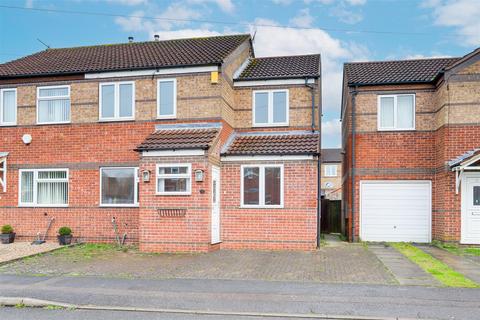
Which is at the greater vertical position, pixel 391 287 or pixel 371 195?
pixel 371 195

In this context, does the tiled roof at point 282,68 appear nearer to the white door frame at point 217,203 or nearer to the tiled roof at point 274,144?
the tiled roof at point 274,144

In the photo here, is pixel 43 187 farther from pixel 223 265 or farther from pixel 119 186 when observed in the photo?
pixel 223 265

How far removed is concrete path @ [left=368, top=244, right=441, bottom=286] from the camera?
33.7ft

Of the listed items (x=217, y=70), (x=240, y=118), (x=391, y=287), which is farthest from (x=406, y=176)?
(x=391, y=287)

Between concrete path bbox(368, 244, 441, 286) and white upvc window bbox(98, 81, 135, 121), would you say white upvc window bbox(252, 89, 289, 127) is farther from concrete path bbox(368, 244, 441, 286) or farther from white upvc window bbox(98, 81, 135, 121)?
concrete path bbox(368, 244, 441, 286)

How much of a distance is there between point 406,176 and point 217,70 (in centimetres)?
744

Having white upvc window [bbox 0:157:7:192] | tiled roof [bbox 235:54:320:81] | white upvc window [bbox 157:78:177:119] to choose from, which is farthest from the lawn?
white upvc window [bbox 0:157:7:192]

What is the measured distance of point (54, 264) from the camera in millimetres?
12898

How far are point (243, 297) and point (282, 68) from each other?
455 inches

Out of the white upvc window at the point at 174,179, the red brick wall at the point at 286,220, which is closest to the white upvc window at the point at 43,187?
the white upvc window at the point at 174,179

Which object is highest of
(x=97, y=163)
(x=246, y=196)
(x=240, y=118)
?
(x=240, y=118)

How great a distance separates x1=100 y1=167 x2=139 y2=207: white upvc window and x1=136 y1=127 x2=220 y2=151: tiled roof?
64.8 inches

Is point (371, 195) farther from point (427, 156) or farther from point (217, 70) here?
point (217, 70)

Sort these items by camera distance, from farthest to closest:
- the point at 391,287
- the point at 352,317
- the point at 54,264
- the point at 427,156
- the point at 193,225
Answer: the point at 427,156 < the point at 193,225 < the point at 54,264 < the point at 391,287 < the point at 352,317
